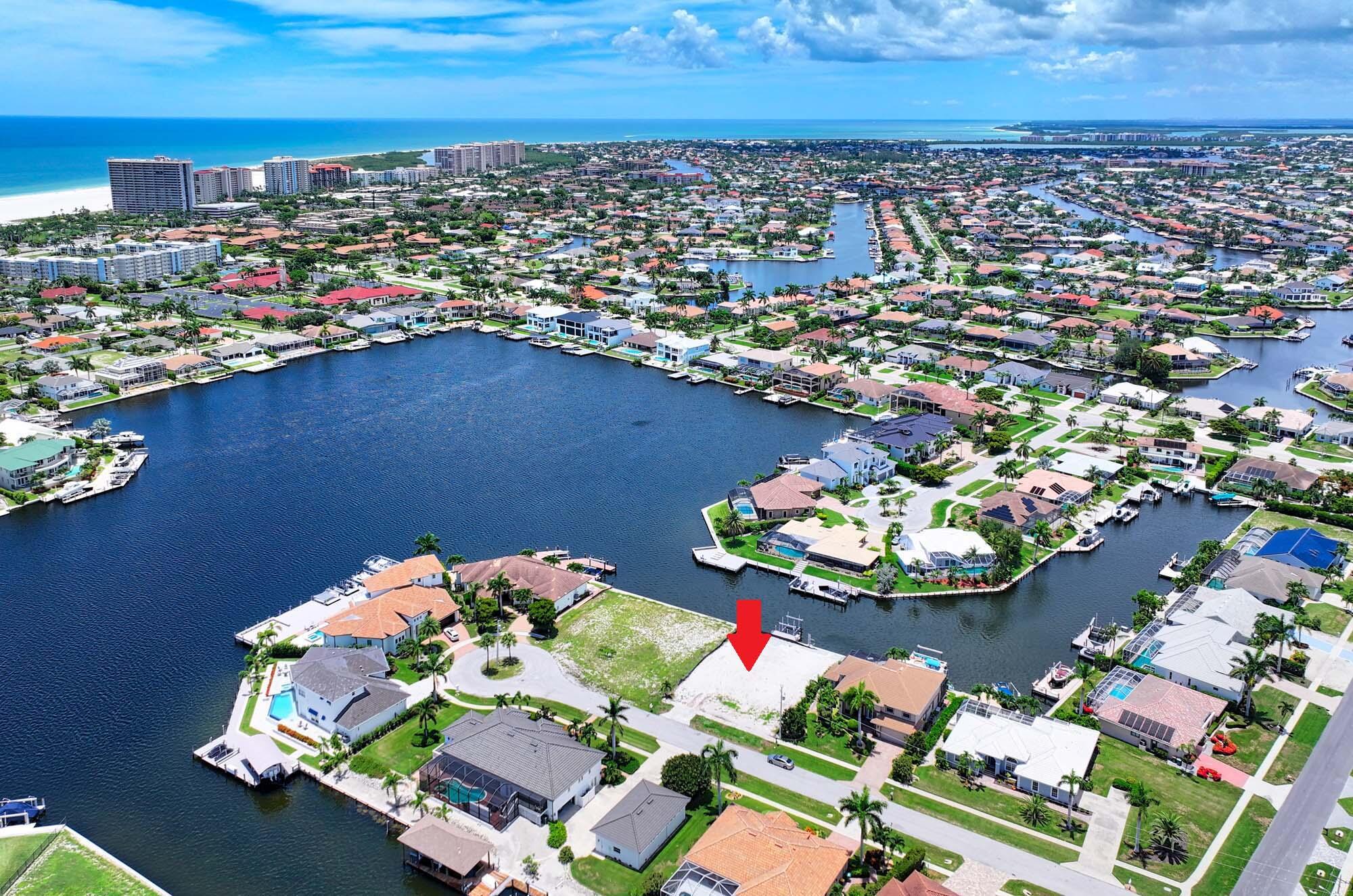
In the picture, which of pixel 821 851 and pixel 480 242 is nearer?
pixel 821 851

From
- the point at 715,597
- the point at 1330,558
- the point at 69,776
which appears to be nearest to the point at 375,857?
the point at 69,776

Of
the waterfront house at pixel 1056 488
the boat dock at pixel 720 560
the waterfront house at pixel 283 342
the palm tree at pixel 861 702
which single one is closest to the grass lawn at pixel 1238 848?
the palm tree at pixel 861 702

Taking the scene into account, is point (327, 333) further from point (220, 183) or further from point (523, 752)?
point (220, 183)

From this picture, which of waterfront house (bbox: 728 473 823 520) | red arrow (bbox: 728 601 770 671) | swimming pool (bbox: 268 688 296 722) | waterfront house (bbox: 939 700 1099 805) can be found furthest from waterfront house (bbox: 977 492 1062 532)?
swimming pool (bbox: 268 688 296 722)

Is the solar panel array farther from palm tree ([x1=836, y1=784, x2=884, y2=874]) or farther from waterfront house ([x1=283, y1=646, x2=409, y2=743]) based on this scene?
waterfront house ([x1=283, y1=646, x2=409, y2=743])

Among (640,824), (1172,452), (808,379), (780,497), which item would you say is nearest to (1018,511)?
(780,497)

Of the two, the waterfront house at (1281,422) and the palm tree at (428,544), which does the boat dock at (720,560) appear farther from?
the waterfront house at (1281,422)

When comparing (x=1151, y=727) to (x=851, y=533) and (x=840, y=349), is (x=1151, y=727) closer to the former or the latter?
(x=851, y=533)
